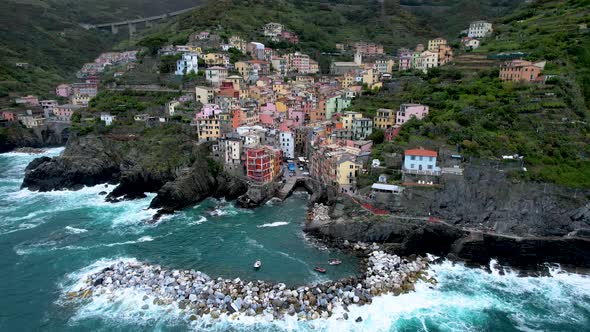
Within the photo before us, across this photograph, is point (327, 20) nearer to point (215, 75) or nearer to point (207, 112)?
point (215, 75)

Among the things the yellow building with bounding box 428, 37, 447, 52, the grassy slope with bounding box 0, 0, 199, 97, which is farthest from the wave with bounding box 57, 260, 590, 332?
the grassy slope with bounding box 0, 0, 199, 97

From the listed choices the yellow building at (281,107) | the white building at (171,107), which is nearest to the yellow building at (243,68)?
the yellow building at (281,107)

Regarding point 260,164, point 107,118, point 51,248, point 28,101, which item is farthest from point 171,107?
point 28,101

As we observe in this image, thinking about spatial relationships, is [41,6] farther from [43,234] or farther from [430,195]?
[430,195]

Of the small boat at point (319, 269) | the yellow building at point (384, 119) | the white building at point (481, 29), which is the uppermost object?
the white building at point (481, 29)

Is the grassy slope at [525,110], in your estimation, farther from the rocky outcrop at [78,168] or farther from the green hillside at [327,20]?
the green hillside at [327,20]

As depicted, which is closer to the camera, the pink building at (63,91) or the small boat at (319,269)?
the small boat at (319,269)
